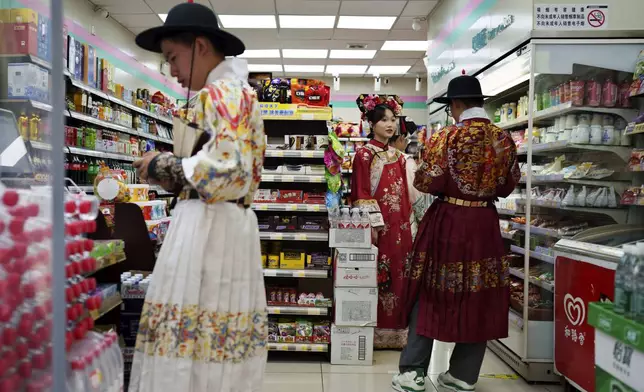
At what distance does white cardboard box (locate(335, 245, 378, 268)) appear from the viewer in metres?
4.14

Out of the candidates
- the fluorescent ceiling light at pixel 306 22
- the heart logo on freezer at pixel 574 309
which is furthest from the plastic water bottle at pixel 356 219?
the fluorescent ceiling light at pixel 306 22

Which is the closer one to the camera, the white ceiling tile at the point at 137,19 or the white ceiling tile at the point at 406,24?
the white ceiling tile at the point at 137,19

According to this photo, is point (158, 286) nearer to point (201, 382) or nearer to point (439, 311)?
point (201, 382)

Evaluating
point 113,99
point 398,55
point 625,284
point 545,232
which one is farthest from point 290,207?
point 398,55

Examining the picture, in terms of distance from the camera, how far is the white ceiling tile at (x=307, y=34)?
9164 mm

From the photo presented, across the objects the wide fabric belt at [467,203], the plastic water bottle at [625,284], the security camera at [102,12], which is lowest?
the plastic water bottle at [625,284]

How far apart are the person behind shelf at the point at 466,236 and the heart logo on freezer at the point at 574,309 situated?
1.24ft

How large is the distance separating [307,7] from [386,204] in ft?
14.3

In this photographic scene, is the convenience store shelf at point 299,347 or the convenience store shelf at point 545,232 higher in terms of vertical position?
the convenience store shelf at point 545,232

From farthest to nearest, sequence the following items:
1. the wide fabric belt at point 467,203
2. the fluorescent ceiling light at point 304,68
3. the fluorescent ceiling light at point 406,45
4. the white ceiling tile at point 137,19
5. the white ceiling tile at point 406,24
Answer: the fluorescent ceiling light at point 304,68 → the fluorescent ceiling light at point 406,45 → the white ceiling tile at point 406,24 → the white ceiling tile at point 137,19 → the wide fabric belt at point 467,203

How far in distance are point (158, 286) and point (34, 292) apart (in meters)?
0.46

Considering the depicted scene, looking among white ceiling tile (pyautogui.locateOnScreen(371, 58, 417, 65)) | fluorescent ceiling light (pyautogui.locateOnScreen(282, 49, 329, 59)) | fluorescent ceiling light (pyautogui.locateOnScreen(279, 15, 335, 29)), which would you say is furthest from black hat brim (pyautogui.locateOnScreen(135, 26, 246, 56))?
white ceiling tile (pyautogui.locateOnScreen(371, 58, 417, 65))

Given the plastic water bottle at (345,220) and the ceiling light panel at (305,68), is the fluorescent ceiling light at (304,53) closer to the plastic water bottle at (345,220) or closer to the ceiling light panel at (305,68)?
the ceiling light panel at (305,68)

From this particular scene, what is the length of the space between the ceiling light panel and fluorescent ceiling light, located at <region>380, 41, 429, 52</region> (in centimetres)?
233
